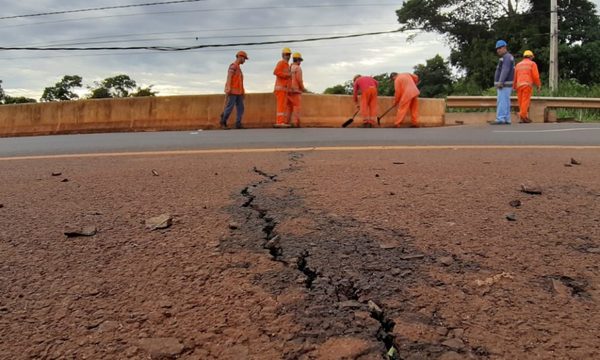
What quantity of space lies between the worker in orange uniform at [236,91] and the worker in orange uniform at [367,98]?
2.56 metres

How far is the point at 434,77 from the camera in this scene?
3419 centimetres

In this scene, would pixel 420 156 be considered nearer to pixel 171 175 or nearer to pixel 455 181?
pixel 455 181

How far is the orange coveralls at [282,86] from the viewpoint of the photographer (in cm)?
1019

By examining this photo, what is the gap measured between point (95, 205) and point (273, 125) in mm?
8242

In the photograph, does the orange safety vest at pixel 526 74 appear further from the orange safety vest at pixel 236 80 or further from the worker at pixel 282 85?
the orange safety vest at pixel 236 80

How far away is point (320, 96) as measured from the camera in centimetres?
1110

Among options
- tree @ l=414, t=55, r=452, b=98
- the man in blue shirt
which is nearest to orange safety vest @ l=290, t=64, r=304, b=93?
the man in blue shirt

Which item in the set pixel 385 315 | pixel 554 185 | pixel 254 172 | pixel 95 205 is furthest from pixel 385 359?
pixel 254 172

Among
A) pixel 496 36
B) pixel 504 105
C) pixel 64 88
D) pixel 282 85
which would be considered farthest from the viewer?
pixel 64 88

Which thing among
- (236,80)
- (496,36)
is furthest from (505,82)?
(496,36)

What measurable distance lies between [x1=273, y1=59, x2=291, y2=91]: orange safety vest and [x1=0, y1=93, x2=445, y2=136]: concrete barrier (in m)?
0.87

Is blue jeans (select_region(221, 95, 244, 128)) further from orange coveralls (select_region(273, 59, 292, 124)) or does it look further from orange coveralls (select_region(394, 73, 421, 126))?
orange coveralls (select_region(394, 73, 421, 126))

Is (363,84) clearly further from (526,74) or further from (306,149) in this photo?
(306,149)

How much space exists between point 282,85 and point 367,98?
6.22ft
